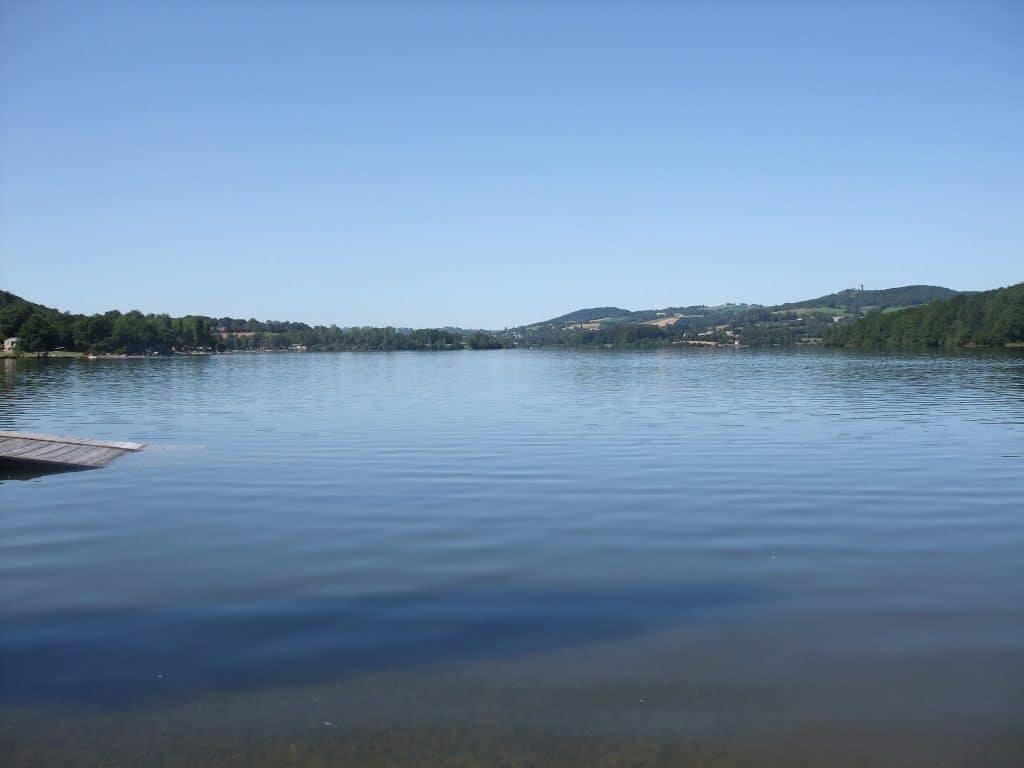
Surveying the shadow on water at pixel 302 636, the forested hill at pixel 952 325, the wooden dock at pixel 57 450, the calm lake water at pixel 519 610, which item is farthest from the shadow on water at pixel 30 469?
the forested hill at pixel 952 325

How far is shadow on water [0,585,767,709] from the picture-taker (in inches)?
300

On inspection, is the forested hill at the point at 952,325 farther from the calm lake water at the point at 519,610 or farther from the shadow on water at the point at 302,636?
the shadow on water at the point at 302,636

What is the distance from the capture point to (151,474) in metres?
20.1

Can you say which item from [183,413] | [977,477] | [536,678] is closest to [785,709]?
[536,678]

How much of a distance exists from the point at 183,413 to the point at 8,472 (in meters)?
16.3

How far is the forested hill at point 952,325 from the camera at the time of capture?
141m

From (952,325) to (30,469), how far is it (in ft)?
550

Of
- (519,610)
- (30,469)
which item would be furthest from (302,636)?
(30,469)

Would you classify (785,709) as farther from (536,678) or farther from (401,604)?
(401,604)

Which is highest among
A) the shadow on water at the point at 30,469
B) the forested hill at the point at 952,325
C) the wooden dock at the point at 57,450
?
the forested hill at the point at 952,325

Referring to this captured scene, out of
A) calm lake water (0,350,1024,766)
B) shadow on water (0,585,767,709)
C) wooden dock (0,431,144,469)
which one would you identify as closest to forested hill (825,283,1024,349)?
calm lake water (0,350,1024,766)

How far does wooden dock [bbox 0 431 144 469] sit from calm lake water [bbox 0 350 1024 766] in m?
1.11

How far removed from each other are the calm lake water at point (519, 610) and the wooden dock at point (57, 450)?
1111 millimetres

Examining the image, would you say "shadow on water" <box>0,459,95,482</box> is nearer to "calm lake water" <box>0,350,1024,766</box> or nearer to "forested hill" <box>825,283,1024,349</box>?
"calm lake water" <box>0,350,1024,766</box>
